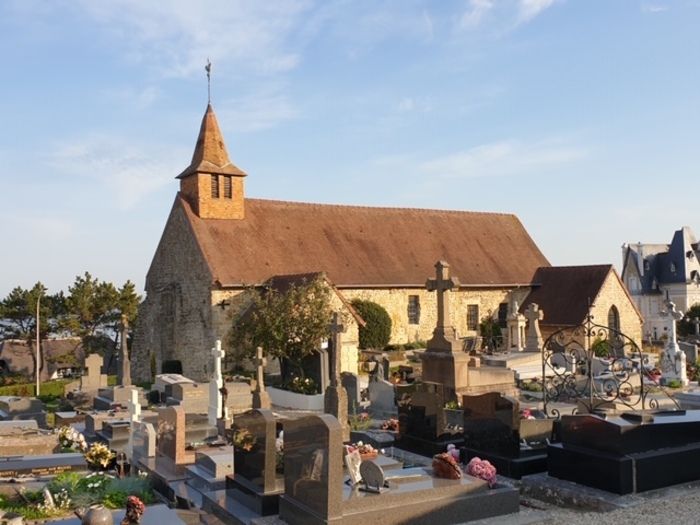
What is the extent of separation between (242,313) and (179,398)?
7.21 metres

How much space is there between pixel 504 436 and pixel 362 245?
20.1 meters

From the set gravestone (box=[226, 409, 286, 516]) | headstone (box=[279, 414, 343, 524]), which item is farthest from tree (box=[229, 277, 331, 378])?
headstone (box=[279, 414, 343, 524])

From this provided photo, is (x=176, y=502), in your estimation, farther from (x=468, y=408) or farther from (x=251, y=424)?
(x=468, y=408)

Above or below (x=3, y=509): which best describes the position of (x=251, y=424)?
above

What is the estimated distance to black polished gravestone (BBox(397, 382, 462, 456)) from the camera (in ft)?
34.5

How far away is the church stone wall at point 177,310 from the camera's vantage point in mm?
24938

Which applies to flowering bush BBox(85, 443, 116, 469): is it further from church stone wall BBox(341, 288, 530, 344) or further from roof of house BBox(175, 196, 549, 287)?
church stone wall BBox(341, 288, 530, 344)

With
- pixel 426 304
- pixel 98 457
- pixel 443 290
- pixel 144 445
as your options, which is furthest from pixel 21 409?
pixel 426 304

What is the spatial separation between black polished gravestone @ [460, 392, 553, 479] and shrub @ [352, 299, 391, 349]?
1648cm

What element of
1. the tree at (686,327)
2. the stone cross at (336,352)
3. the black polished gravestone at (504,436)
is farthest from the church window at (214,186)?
the tree at (686,327)

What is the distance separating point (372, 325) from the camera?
26719 mm

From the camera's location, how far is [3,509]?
7492mm

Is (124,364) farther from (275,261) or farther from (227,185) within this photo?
(227,185)

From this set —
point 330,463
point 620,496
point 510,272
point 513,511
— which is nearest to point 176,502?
point 330,463
